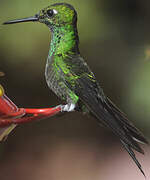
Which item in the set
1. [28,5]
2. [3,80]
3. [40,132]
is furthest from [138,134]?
[40,132]

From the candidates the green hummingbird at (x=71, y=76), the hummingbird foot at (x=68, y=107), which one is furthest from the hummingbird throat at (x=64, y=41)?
the hummingbird foot at (x=68, y=107)

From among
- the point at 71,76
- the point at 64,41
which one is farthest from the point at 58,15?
the point at 71,76

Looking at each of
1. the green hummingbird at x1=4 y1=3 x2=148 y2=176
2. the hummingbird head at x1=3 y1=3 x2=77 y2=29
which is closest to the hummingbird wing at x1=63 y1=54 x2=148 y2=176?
the green hummingbird at x1=4 y1=3 x2=148 y2=176

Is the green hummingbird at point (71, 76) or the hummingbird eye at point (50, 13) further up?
the hummingbird eye at point (50, 13)

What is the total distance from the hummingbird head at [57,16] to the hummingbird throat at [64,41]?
0.03 m

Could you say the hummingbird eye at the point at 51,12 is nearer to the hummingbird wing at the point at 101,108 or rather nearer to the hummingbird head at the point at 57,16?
the hummingbird head at the point at 57,16

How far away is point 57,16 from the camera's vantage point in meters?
1.14

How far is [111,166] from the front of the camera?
3.39 m

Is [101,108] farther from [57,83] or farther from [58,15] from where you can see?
[58,15]

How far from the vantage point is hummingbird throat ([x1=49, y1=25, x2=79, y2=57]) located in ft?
3.89

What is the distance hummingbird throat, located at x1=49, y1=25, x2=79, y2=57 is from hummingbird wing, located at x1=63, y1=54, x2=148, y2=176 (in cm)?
3

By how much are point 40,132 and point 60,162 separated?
404mm

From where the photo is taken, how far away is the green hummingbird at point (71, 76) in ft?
3.56

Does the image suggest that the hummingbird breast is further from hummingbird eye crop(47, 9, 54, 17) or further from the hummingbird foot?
hummingbird eye crop(47, 9, 54, 17)
